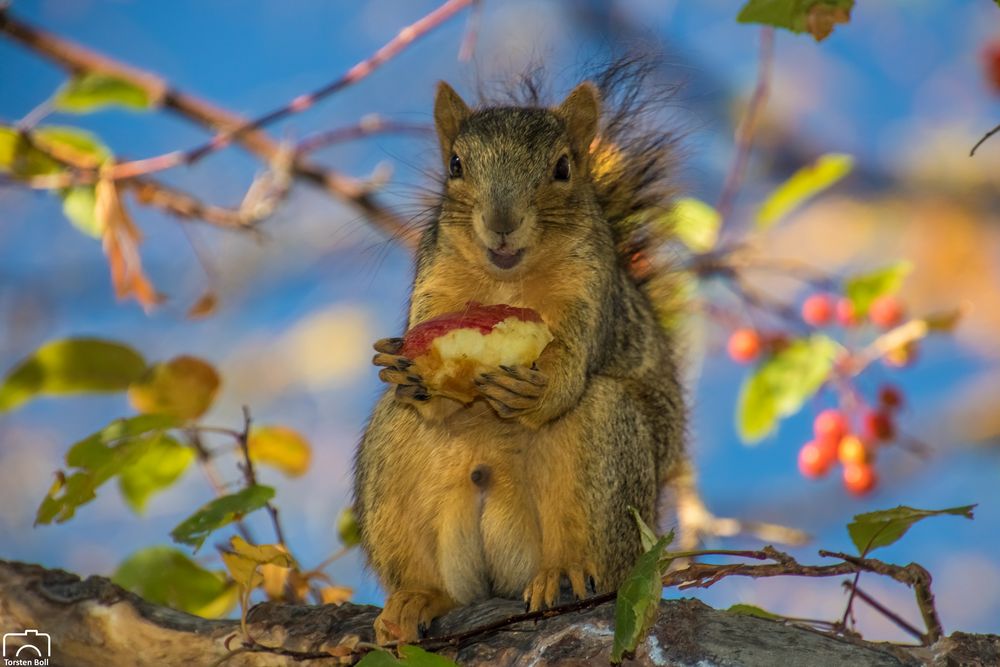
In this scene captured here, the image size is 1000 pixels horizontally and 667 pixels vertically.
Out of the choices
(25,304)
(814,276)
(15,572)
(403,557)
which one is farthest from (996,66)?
(25,304)

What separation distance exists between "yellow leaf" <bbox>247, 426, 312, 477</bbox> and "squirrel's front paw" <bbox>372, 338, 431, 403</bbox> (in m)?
0.64

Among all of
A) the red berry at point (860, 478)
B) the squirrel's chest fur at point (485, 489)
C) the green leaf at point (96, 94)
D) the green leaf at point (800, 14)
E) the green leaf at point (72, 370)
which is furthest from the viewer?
the red berry at point (860, 478)

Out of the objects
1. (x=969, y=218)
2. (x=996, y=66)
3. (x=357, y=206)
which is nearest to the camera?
(x=996, y=66)

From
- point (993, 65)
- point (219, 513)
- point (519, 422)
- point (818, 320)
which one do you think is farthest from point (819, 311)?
point (219, 513)

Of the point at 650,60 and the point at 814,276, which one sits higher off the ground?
Answer: the point at 650,60

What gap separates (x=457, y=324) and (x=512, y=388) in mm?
182

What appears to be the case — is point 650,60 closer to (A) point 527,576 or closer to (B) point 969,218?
(A) point 527,576

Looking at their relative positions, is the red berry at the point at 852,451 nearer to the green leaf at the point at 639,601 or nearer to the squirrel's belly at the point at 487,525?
the squirrel's belly at the point at 487,525

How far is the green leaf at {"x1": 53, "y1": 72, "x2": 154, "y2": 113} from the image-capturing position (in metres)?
3.08

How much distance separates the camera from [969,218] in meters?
5.75

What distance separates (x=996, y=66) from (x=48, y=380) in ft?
9.36

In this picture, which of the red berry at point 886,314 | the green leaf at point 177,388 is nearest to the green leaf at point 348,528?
the green leaf at point 177,388

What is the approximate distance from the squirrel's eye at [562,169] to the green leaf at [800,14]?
104 centimetres

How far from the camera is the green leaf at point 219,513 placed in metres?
2.24
